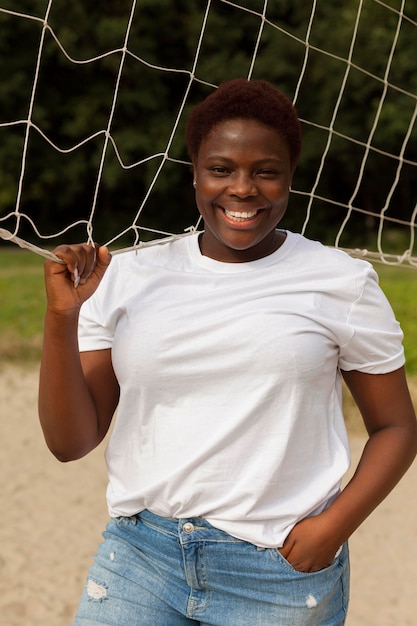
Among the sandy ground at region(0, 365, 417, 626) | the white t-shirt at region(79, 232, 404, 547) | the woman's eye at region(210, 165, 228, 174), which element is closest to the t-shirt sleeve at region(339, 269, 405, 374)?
the white t-shirt at region(79, 232, 404, 547)

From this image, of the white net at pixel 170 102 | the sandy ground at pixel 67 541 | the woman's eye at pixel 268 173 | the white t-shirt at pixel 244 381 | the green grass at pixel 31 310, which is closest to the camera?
the white t-shirt at pixel 244 381

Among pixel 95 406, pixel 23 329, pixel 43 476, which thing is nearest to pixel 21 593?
pixel 43 476

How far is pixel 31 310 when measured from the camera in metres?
8.22

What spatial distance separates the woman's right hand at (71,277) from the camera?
→ 154 centimetres

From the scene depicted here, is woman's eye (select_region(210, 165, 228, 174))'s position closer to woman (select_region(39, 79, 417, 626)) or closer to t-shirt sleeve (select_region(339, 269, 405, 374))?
woman (select_region(39, 79, 417, 626))

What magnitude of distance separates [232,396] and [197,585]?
1.12ft

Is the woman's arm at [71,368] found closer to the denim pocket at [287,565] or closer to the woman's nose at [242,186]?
the woman's nose at [242,186]

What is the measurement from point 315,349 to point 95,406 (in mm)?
448

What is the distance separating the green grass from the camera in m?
6.70

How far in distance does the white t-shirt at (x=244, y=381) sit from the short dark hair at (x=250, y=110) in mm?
220

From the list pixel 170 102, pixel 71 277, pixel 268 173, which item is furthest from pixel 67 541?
pixel 170 102

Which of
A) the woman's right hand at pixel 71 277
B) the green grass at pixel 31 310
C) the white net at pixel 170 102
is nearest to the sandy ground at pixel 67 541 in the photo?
the green grass at pixel 31 310

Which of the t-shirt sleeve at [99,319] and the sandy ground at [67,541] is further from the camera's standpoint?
the sandy ground at [67,541]

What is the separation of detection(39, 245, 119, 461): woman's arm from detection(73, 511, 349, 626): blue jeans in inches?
7.5
